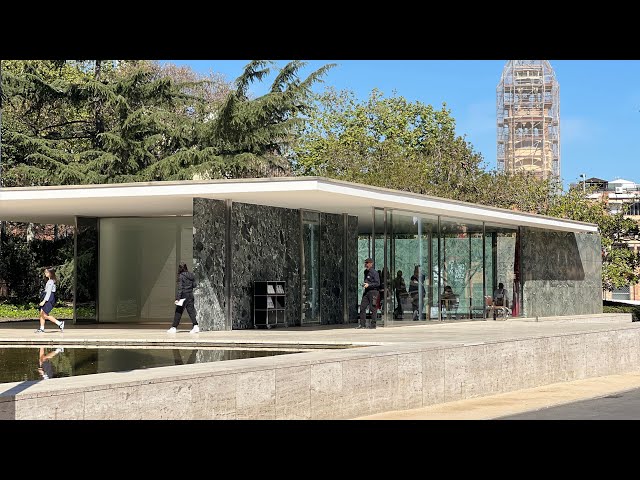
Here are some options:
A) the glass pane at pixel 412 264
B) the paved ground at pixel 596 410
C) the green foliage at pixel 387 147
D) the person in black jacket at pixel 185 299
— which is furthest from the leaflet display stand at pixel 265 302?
the green foliage at pixel 387 147

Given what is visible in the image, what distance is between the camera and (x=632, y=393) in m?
20.2

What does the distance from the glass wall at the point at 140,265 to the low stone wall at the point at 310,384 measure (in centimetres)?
1195

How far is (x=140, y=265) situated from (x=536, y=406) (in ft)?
50.9

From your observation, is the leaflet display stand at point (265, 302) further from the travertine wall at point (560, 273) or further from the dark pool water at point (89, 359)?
the travertine wall at point (560, 273)

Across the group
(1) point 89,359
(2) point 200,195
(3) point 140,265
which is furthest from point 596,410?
(3) point 140,265

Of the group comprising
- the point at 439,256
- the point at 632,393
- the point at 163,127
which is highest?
the point at 163,127

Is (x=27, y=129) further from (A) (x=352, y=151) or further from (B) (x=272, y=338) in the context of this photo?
(B) (x=272, y=338)

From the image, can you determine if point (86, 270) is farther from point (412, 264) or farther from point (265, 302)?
point (412, 264)

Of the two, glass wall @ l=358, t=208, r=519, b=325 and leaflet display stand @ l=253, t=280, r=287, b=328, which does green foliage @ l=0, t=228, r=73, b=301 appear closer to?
glass wall @ l=358, t=208, r=519, b=325

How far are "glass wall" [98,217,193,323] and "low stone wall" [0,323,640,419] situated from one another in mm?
11951

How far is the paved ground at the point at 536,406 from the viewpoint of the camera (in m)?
15.9

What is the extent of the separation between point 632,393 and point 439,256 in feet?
35.4

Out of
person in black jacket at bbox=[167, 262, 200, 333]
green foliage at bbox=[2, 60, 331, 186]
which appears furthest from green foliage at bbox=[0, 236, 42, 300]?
person in black jacket at bbox=[167, 262, 200, 333]
